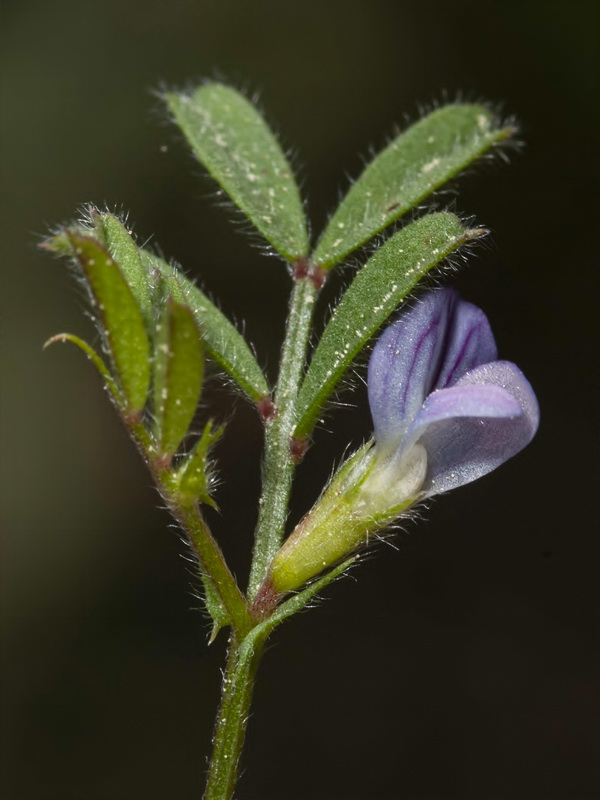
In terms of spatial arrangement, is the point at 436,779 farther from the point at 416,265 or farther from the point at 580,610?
the point at 416,265

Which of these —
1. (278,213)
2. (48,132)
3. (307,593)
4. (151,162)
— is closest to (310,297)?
(278,213)

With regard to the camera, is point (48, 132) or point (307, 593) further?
point (48, 132)

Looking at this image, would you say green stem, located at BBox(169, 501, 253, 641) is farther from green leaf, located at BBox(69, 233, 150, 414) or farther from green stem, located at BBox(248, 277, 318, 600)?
green leaf, located at BBox(69, 233, 150, 414)

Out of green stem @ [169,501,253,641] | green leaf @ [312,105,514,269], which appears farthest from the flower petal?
green stem @ [169,501,253,641]

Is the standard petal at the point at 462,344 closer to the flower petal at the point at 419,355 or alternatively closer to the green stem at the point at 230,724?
the flower petal at the point at 419,355

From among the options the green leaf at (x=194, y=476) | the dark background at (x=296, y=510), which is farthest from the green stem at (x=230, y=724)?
the dark background at (x=296, y=510)

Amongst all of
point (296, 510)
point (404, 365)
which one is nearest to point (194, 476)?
point (404, 365)
